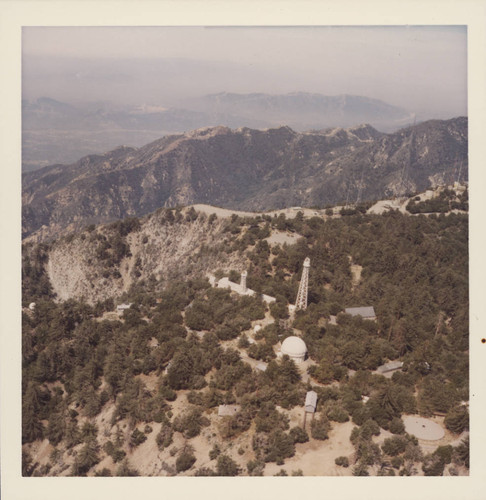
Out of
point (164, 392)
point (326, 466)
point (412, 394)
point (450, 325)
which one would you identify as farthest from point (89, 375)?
point (450, 325)

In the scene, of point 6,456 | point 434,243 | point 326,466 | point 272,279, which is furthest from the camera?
point 434,243

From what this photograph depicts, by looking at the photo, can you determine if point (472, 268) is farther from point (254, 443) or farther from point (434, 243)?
point (434, 243)

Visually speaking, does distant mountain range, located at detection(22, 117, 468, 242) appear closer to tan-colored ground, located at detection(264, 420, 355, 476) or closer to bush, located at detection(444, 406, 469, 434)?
bush, located at detection(444, 406, 469, 434)

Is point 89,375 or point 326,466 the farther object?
point 89,375

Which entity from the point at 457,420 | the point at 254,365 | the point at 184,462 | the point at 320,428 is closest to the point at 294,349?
the point at 254,365

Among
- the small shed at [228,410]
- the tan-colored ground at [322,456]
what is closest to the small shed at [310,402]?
the tan-colored ground at [322,456]

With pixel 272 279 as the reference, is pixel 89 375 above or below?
below

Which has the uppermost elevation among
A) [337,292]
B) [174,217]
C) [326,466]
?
[174,217]
